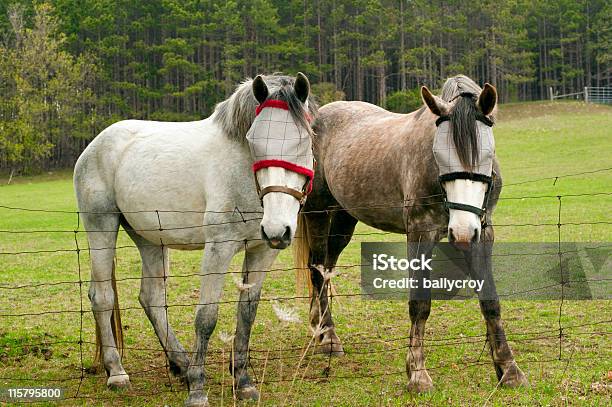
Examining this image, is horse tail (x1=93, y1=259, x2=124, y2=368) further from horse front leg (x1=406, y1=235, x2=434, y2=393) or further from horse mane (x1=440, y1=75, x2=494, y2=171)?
horse mane (x1=440, y1=75, x2=494, y2=171)

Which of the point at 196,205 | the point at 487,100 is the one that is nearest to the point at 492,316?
the point at 487,100

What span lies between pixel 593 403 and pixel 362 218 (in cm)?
249

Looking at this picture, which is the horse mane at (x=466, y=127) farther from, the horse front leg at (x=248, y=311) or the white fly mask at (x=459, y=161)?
the horse front leg at (x=248, y=311)

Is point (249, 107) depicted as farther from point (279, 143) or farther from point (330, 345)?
point (330, 345)

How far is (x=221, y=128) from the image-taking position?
4.85m

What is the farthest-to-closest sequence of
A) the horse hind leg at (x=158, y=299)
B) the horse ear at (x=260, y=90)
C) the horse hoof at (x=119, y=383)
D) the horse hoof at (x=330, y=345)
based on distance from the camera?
the horse hoof at (x=330, y=345) < the horse hind leg at (x=158, y=299) < the horse hoof at (x=119, y=383) < the horse ear at (x=260, y=90)

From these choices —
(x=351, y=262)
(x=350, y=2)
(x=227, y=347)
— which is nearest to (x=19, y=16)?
(x=350, y=2)

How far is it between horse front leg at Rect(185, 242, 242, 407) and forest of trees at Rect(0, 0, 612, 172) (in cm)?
3876

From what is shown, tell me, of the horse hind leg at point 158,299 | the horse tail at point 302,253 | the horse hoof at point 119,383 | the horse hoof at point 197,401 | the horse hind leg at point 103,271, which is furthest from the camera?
the horse tail at point 302,253

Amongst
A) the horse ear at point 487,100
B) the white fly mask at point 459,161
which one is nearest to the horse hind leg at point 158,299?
the white fly mask at point 459,161

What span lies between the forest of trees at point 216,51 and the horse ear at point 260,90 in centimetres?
3895

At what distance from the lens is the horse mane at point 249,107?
14.3ft

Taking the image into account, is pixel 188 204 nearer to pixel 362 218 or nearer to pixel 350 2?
pixel 362 218

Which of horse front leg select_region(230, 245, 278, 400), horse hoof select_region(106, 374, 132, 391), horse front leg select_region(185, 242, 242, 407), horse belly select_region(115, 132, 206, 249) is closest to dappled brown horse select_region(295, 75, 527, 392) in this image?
horse front leg select_region(230, 245, 278, 400)
